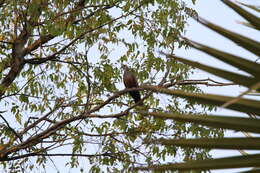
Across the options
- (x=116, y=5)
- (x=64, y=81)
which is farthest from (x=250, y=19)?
(x=64, y=81)

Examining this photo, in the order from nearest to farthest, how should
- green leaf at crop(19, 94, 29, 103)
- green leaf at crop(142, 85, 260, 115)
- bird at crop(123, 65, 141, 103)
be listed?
green leaf at crop(142, 85, 260, 115), green leaf at crop(19, 94, 29, 103), bird at crop(123, 65, 141, 103)

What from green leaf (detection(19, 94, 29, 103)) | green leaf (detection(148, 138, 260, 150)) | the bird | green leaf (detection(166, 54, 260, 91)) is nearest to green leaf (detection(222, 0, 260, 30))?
green leaf (detection(166, 54, 260, 91))

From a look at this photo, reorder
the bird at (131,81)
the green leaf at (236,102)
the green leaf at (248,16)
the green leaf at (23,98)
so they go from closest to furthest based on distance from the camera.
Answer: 1. the green leaf at (236,102)
2. the green leaf at (248,16)
3. the green leaf at (23,98)
4. the bird at (131,81)

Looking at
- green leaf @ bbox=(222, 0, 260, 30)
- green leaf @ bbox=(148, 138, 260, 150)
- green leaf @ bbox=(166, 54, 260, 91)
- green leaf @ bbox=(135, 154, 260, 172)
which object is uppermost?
green leaf @ bbox=(222, 0, 260, 30)

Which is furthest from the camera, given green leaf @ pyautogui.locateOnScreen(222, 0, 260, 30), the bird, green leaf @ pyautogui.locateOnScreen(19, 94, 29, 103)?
the bird

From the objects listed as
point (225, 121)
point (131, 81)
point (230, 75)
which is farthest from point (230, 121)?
point (131, 81)

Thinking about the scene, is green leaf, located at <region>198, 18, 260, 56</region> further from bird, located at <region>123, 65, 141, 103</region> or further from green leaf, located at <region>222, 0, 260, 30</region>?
bird, located at <region>123, 65, 141, 103</region>

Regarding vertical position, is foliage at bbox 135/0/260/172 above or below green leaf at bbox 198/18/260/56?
below

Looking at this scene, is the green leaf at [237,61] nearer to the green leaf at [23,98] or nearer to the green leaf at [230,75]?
the green leaf at [230,75]

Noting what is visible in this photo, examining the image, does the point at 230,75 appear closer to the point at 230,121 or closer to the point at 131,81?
the point at 230,121

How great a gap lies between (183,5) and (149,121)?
2.39 meters

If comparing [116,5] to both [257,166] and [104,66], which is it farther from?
[257,166]

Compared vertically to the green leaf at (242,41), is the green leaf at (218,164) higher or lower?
lower

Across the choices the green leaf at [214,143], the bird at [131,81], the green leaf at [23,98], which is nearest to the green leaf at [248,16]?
the green leaf at [214,143]
